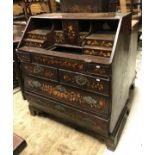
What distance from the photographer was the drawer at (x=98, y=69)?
1162 mm

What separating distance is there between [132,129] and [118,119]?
0.57 ft

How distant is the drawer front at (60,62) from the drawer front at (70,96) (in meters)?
0.18

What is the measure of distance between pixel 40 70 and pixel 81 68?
0.42 m

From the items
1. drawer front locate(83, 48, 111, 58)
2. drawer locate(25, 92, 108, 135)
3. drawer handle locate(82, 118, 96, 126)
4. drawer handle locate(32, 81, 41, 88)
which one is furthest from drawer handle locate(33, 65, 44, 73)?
drawer handle locate(82, 118, 96, 126)

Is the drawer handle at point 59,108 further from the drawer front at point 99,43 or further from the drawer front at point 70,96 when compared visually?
the drawer front at point 99,43

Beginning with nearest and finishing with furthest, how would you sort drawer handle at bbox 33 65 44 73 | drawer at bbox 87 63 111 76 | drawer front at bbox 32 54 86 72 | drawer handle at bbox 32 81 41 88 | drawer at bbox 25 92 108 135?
drawer at bbox 87 63 111 76 → drawer front at bbox 32 54 86 72 → drawer at bbox 25 92 108 135 → drawer handle at bbox 33 65 44 73 → drawer handle at bbox 32 81 41 88

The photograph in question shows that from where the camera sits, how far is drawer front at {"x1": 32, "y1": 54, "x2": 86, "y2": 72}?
1.28 m

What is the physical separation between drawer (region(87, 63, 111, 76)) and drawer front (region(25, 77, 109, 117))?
184 mm

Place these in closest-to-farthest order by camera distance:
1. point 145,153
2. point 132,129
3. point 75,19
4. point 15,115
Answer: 1. point 145,153
2. point 75,19
3. point 132,129
4. point 15,115

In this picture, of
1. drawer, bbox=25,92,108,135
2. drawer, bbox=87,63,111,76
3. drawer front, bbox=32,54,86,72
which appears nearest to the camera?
drawer, bbox=87,63,111,76

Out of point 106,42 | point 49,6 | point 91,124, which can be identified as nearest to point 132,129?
point 91,124

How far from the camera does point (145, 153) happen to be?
30.6 inches

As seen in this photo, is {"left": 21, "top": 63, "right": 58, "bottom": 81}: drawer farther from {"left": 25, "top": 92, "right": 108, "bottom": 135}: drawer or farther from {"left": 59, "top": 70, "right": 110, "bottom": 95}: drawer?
{"left": 25, "top": 92, "right": 108, "bottom": 135}: drawer
